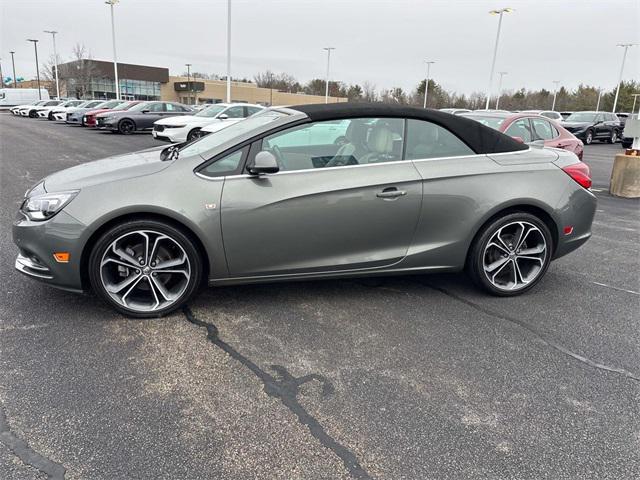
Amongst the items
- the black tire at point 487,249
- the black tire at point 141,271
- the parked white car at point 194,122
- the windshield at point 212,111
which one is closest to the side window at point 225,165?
the black tire at point 141,271

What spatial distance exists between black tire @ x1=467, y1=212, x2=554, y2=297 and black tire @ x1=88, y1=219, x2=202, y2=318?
2.22 meters

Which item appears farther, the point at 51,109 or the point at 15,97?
the point at 15,97

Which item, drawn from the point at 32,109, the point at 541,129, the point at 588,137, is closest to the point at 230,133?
the point at 541,129

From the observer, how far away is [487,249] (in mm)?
4004

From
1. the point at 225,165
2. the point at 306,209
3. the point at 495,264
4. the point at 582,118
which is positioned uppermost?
the point at 582,118

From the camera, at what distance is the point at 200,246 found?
11.3 ft

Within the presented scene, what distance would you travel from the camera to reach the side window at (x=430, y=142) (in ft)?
12.4

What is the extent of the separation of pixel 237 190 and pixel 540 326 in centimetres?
246

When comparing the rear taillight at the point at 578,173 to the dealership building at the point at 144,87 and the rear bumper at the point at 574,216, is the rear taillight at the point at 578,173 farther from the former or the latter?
the dealership building at the point at 144,87

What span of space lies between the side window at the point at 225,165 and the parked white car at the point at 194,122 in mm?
12940

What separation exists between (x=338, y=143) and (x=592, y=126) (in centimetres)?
2572

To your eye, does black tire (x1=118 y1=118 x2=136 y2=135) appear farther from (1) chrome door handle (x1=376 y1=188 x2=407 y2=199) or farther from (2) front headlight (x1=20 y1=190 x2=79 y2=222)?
(1) chrome door handle (x1=376 y1=188 x2=407 y2=199)

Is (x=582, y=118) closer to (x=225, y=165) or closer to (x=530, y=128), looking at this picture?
(x=530, y=128)

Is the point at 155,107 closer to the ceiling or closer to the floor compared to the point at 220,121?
closer to the ceiling
